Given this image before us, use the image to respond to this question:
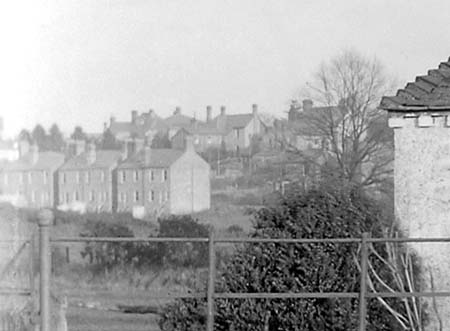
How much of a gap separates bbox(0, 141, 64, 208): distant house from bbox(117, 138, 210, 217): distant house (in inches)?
16.5

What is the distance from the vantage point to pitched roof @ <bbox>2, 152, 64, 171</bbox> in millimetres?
4164

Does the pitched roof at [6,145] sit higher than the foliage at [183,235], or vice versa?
the pitched roof at [6,145]

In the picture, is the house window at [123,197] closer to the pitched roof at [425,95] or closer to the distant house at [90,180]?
the distant house at [90,180]

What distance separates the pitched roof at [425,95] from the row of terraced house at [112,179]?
4.74 ft

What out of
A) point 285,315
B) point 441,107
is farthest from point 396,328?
point 441,107

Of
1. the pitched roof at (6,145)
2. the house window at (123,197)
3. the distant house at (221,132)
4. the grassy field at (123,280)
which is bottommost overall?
the grassy field at (123,280)

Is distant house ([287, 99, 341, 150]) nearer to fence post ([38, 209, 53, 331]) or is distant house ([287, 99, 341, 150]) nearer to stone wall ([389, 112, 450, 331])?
stone wall ([389, 112, 450, 331])

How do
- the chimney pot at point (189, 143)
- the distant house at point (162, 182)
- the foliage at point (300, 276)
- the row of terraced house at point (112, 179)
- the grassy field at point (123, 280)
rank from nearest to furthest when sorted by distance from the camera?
1. the foliage at point (300, 276)
2. the row of terraced house at point (112, 179)
3. the grassy field at point (123, 280)
4. the distant house at point (162, 182)
5. the chimney pot at point (189, 143)

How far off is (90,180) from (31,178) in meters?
0.46

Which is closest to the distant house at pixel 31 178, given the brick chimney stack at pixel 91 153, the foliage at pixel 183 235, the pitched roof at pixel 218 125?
the brick chimney stack at pixel 91 153

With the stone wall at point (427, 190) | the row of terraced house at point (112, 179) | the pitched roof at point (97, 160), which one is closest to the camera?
the stone wall at point (427, 190)

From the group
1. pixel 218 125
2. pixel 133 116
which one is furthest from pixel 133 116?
pixel 218 125

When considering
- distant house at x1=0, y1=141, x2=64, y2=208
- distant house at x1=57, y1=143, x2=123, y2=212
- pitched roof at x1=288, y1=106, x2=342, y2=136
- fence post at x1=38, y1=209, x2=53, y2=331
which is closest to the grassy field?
distant house at x1=57, y1=143, x2=123, y2=212

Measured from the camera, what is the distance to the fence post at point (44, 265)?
2.21 metres
